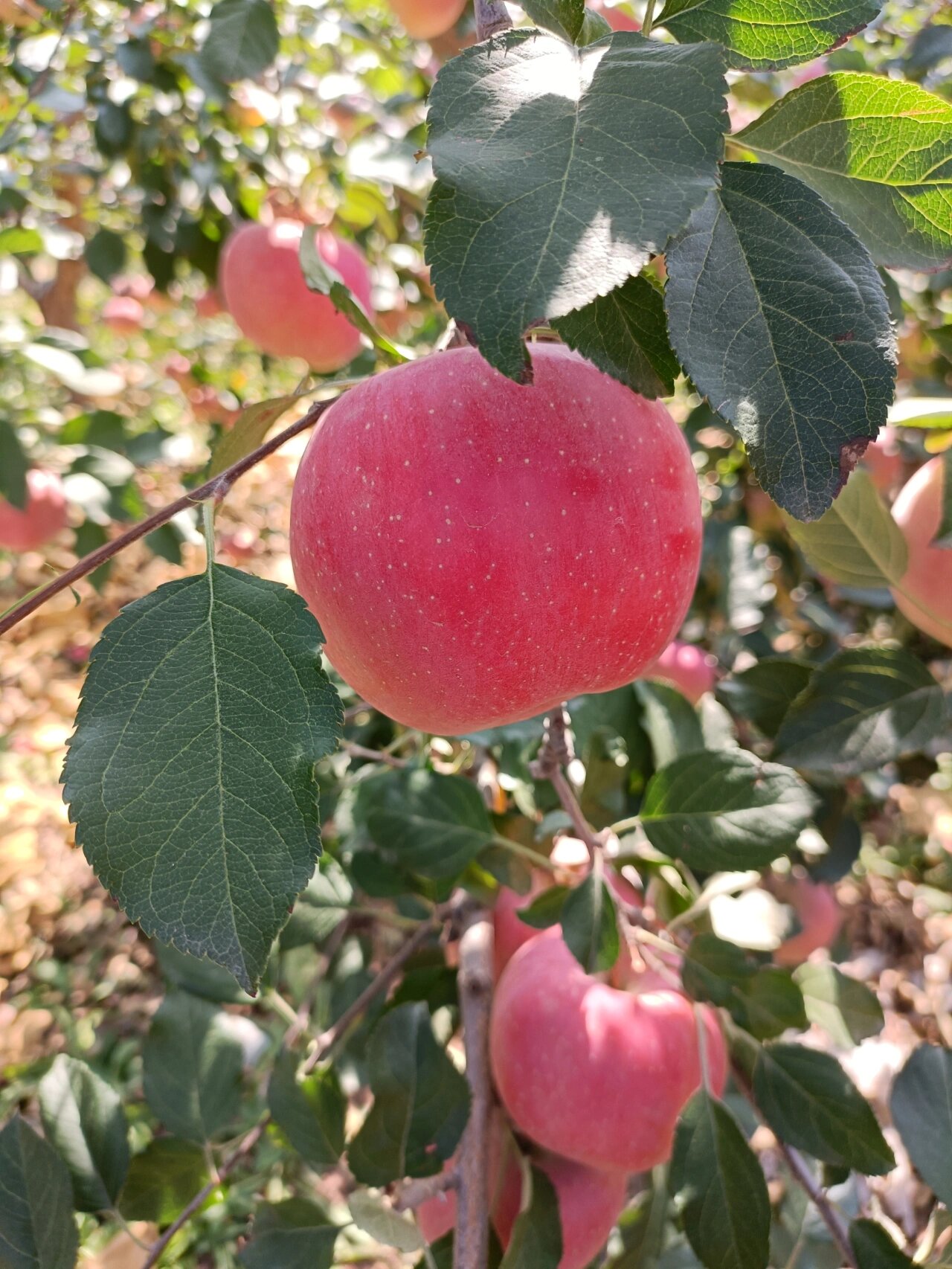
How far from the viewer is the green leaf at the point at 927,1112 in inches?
26.1

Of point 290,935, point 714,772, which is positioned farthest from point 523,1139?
point 714,772

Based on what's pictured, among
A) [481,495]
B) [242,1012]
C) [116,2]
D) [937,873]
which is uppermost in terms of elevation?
[116,2]

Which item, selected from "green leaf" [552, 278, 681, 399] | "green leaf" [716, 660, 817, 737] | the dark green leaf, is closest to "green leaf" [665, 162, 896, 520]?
"green leaf" [552, 278, 681, 399]

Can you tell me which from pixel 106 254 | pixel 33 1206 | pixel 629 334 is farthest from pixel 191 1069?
pixel 106 254

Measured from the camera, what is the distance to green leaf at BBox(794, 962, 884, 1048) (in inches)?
31.6

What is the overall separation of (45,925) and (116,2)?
5.80 feet

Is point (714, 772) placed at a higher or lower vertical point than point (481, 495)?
lower

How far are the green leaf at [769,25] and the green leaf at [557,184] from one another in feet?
0.29

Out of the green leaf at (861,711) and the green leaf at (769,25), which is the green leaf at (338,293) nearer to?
the green leaf at (769,25)

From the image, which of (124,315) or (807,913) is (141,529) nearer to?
(807,913)

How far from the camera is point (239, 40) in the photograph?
1.08 metres

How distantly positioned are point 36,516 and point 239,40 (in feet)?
3.22

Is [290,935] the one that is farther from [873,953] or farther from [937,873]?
[873,953]

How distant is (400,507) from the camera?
0.42 m
